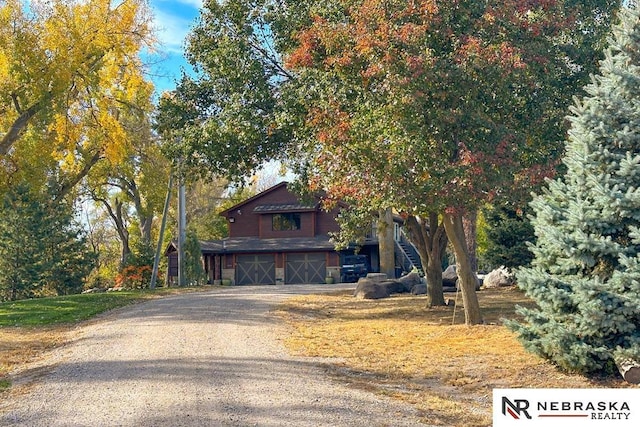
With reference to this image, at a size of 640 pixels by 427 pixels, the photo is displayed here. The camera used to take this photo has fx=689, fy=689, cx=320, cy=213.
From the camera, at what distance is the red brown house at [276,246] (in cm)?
4634

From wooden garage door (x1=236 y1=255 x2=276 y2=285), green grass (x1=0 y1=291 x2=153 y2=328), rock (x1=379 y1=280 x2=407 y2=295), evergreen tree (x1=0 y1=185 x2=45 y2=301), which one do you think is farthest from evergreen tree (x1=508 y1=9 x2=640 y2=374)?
wooden garage door (x1=236 y1=255 x2=276 y2=285)

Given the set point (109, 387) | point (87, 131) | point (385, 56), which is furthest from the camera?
point (87, 131)

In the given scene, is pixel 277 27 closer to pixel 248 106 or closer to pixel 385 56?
pixel 248 106

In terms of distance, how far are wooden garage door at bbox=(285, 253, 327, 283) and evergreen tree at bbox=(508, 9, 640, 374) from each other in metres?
35.0

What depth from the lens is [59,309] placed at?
22641 mm

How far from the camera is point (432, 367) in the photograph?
12242 mm

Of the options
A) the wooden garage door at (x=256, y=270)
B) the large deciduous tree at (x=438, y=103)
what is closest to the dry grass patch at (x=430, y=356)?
the large deciduous tree at (x=438, y=103)

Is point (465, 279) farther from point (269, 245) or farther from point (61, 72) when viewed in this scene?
point (269, 245)

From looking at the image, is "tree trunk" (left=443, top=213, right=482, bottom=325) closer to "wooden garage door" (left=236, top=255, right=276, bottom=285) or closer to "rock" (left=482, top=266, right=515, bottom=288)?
"rock" (left=482, top=266, right=515, bottom=288)

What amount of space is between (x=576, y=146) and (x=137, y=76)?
2104 cm

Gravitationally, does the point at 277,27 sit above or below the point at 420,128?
above

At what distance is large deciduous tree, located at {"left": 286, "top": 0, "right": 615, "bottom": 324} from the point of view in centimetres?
1462

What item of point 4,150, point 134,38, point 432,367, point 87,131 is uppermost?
point 134,38

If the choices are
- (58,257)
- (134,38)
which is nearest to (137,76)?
(134,38)
